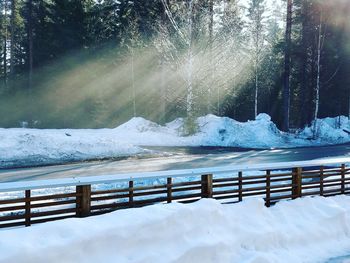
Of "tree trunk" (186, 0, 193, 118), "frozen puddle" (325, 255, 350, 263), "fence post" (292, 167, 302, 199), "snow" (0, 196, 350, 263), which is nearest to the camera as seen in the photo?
"snow" (0, 196, 350, 263)

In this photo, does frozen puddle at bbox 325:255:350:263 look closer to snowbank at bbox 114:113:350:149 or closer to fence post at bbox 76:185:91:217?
fence post at bbox 76:185:91:217

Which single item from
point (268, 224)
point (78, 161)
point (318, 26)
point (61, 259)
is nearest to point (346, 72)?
point (318, 26)

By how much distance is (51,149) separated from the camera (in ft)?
60.4

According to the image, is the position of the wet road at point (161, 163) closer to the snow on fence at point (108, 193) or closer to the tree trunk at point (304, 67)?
the snow on fence at point (108, 193)

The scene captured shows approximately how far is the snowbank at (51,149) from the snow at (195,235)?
1103cm

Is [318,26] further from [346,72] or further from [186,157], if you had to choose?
[186,157]

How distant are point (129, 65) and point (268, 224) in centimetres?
3209

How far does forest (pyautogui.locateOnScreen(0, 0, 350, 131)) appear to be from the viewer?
32281mm

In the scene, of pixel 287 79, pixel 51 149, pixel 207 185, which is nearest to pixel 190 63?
pixel 287 79

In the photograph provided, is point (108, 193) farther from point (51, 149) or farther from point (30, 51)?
point (30, 51)

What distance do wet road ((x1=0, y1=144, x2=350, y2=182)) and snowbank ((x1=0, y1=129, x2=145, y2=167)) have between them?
1.54 m

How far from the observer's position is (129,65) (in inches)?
1529

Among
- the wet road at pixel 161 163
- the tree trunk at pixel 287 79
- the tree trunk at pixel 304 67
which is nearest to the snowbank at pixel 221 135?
the tree trunk at pixel 287 79

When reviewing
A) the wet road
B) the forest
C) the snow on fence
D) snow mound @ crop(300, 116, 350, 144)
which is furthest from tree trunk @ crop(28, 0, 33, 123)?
the snow on fence
